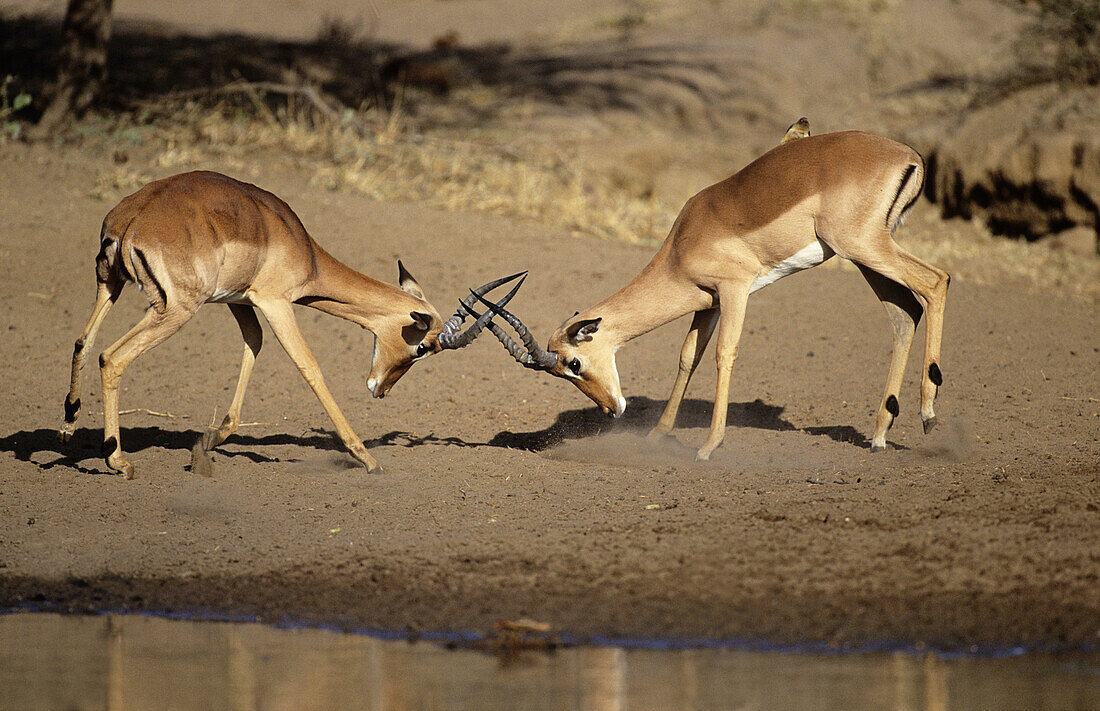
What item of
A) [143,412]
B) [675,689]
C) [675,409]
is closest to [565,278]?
[675,409]

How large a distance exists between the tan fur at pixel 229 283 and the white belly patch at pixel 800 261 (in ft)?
7.00

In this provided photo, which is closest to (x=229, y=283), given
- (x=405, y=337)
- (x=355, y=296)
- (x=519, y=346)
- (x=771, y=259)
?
(x=355, y=296)

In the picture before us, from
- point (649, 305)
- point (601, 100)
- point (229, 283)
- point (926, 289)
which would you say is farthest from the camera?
point (601, 100)

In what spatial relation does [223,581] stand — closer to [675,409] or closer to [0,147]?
[675,409]

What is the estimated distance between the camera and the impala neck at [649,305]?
25.7 ft

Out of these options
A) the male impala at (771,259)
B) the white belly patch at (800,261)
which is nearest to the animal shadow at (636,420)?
the male impala at (771,259)

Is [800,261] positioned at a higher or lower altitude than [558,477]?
higher

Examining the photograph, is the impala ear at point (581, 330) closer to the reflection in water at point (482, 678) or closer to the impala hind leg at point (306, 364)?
the impala hind leg at point (306, 364)

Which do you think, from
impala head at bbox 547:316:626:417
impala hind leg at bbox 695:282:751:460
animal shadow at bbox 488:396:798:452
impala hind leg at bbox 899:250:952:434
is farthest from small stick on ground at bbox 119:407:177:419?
impala hind leg at bbox 899:250:952:434

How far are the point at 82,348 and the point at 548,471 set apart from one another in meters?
2.94

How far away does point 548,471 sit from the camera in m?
7.32

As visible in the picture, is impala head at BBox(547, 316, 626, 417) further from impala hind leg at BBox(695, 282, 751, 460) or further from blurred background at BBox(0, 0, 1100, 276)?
blurred background at BBox(0, 0, 1100, 276)

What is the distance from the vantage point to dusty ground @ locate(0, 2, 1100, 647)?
503 centimetres

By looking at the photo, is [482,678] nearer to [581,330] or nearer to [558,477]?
[558,477]
